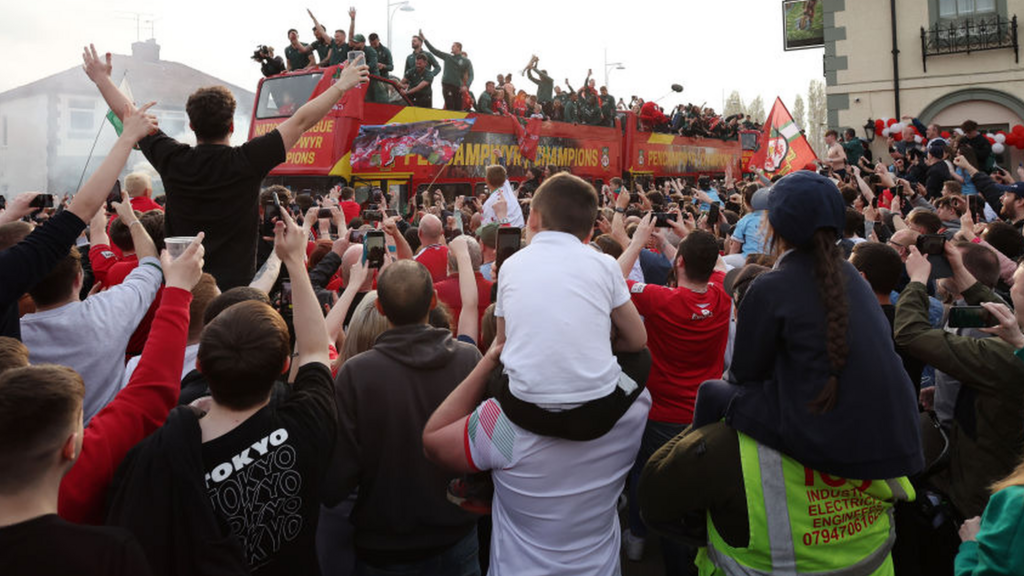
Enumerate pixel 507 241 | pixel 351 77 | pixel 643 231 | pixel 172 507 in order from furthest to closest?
pixel 643 231
pixel 507 241
pixel 351 77
pixel 172 507

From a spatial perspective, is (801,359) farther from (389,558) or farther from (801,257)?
(389,558)

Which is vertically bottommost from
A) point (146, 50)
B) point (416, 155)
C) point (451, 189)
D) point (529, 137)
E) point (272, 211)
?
point (272, 211)

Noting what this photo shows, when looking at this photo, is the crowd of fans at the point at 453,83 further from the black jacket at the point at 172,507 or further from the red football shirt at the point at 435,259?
the black jacket at the point at 172,507

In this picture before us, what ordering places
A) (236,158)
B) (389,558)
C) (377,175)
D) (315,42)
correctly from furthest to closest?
(315,42), (377,175), (236,158), (389,558)

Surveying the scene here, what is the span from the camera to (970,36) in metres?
17.4

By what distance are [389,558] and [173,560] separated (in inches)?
34.5

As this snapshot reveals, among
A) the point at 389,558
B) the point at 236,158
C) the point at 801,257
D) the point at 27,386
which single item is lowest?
the point at 389,558

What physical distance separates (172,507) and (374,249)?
1909 millimetres

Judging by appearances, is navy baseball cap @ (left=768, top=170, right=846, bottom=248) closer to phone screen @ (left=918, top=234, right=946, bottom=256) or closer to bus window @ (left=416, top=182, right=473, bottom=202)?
phone screen @ (left=918, top=234, right=946, bottom=256)

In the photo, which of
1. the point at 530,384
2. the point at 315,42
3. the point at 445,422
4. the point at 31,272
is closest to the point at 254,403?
the point at 445,422

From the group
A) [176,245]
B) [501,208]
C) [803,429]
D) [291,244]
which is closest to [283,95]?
[501,208]

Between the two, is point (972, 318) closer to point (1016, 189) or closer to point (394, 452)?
point (394, 452)

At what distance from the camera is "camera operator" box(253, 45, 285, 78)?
1212cm

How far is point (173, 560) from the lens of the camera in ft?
5.74
